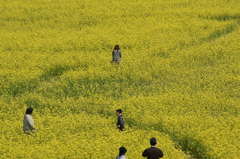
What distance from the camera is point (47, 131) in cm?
1606

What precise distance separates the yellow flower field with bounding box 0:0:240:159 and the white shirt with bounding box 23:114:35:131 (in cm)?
27

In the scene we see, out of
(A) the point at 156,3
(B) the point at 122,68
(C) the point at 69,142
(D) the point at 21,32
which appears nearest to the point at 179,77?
(B) the point at 122,68

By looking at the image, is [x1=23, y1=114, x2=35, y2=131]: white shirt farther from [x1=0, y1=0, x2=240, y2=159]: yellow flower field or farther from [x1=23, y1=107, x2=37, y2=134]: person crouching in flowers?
[x1=0, y1=0, x2=240, y2=159]: yellow flower field

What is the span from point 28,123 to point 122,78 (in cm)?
867

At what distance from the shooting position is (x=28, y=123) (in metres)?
15.4

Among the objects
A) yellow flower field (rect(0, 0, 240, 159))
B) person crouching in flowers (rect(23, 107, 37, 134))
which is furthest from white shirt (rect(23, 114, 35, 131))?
yellow flower field (rect(0, 0, 240, 159))

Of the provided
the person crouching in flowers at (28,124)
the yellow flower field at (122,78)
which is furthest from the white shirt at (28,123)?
the yellow flower field at (122,78)

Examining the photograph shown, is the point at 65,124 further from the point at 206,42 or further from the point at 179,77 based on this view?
the point at 206,42

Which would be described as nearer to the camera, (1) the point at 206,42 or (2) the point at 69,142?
(2) the point at 69,142

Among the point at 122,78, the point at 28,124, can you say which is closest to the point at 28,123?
the point at 28,124

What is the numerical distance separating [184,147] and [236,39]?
1508cm

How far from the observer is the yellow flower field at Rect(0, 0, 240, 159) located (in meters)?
15.1

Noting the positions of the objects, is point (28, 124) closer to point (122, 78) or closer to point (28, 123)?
point (28, 123)

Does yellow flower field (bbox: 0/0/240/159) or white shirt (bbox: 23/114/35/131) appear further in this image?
white shirt (bbox: 23/114/35/131)
